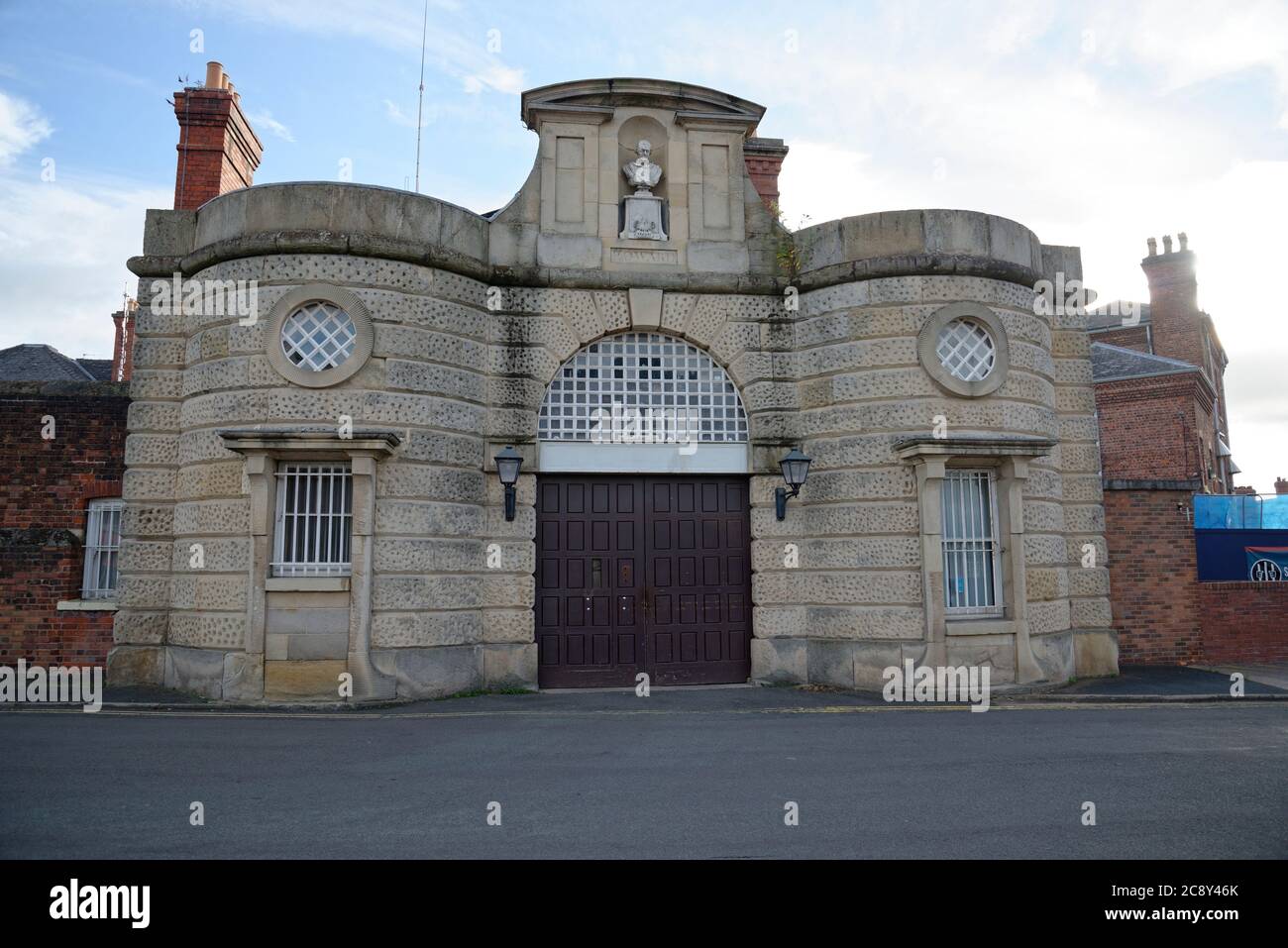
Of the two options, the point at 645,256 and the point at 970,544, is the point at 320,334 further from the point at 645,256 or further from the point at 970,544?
the point at 970,544

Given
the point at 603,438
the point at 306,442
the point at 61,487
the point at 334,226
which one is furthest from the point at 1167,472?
the point at 61,487

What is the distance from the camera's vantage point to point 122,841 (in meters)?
5.30

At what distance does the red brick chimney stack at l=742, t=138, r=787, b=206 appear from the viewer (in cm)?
1504

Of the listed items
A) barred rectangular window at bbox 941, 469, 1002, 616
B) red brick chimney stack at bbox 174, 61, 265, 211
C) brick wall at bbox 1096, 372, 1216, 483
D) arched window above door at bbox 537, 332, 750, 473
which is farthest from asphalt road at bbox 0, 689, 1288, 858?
brick wall at bbox 1096, 372, 1216, 483

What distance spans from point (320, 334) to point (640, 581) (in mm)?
5752

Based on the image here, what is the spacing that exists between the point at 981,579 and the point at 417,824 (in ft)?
30.6

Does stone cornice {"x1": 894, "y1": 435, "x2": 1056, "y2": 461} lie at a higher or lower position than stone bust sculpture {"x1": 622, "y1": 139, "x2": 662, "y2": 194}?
lower

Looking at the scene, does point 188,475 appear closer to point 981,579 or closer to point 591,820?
point 591,820

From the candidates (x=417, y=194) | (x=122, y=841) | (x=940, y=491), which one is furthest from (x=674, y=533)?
(x=122, y=841)

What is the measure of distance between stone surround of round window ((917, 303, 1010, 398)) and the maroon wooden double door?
361 centimetres

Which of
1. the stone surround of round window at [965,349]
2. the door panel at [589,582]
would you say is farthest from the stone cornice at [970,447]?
the door panel at [589,582]

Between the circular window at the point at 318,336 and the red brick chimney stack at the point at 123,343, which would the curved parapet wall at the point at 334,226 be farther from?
the red brick chimney stack at the point at 123,343

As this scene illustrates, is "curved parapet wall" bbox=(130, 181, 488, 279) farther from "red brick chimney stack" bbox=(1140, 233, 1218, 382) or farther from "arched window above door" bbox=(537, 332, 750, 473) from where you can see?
"red brick chimney stack" bbox=(1140, 233, 1218, 382)
